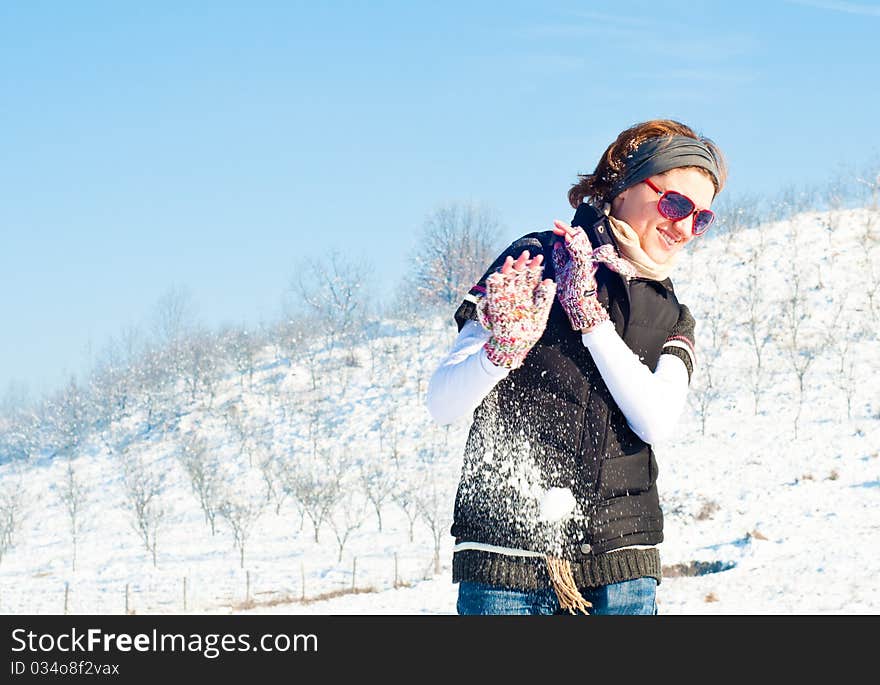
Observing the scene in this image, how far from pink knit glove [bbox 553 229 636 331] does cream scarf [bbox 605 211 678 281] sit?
0.04m

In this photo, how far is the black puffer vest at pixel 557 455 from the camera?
7.89ft

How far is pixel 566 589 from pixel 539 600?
0.08 m

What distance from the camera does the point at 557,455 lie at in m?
2.42

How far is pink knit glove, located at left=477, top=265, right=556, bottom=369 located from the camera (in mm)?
2273

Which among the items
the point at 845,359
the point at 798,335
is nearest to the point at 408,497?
the point at 845,359

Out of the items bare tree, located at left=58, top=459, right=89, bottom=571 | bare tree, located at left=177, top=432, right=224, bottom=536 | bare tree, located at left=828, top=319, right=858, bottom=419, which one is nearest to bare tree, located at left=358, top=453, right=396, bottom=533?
bare tree, located at left=177, top=432, right=224, bottom=536

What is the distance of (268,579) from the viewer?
30.2 metres

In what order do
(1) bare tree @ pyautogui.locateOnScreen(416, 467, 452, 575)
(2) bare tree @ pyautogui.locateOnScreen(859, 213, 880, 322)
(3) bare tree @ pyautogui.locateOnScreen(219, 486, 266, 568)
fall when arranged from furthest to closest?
(2) bare tree @ pyautogui.locateOnScreen(859, 213, 880, 322) → (3) bare tree @ pyautogui.locateOnScreen(219, 486, 266, 568) → (1) bare tree @ pyautogui.locateOnScreen(416, 467, 452, 575)

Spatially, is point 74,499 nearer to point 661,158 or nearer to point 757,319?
point 757,319

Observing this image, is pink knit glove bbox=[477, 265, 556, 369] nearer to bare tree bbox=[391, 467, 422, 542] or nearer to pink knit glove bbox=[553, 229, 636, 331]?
pink knit glove bbox=[553, 229, 636, 331]

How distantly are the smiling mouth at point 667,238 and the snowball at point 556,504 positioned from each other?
70cm

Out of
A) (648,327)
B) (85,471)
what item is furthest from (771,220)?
(648,327)

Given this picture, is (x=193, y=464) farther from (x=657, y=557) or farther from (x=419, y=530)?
(x=657, y=557)

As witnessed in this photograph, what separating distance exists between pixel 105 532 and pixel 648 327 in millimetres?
42144
